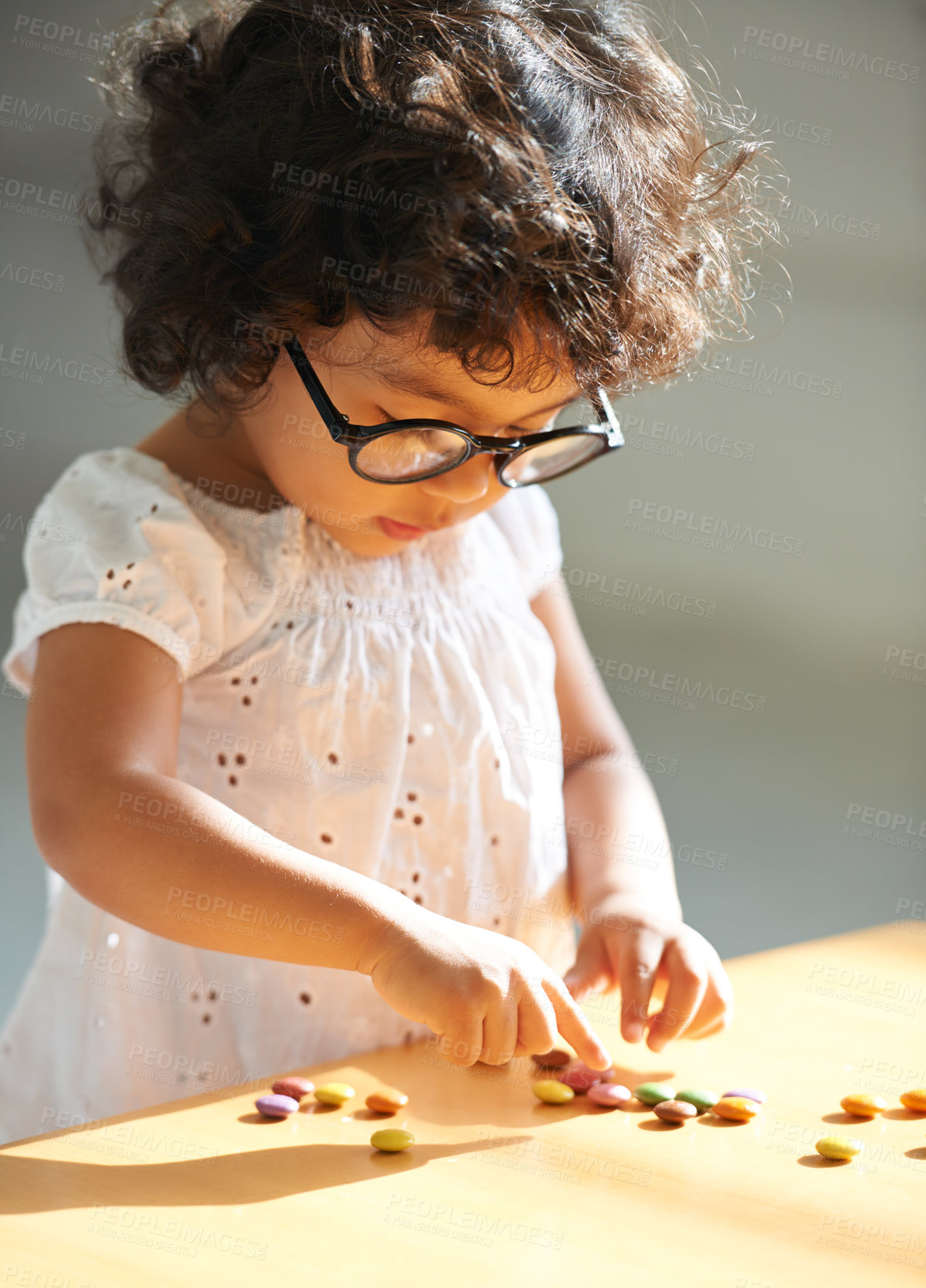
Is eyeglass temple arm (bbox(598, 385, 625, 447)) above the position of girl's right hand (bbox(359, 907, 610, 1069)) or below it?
above

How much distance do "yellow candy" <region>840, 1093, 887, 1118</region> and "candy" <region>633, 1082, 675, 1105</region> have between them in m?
0.10

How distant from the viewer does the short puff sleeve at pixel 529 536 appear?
3.55ft

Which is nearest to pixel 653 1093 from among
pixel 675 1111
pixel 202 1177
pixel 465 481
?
pixel 675 1111

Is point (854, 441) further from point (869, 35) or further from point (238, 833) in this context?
point (238, 833)

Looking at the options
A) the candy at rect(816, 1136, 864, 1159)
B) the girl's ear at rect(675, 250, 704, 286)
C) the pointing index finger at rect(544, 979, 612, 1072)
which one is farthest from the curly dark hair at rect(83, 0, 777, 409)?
the candy at rect(816, 1136, 864, 1159)

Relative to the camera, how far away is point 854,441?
92.9 inches

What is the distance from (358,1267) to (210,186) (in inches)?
24.9

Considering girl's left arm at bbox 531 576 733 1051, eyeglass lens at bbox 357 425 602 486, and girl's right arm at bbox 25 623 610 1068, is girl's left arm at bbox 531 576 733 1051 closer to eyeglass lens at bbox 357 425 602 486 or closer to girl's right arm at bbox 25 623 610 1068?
girl's right arm at bbox 25 623 610 1068

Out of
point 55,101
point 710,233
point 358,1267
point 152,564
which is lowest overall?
point 358,1267

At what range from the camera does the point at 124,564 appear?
0.76 metres

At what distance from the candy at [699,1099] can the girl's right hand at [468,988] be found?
0.30 ft

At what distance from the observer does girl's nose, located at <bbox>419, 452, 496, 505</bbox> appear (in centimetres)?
77

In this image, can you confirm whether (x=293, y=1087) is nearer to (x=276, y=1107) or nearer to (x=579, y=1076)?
(x=276, y=1107)

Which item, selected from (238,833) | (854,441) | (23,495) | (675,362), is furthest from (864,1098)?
(23,495)
